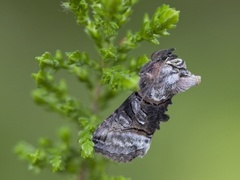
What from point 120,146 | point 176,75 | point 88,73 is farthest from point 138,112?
point 88,73

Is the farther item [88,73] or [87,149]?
[88,73]

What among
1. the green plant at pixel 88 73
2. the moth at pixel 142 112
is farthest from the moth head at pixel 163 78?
the green plant at pixel 88 73

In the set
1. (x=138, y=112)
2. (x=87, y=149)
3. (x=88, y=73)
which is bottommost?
(x=87, y=149)

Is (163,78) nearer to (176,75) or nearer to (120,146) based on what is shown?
(176,75)

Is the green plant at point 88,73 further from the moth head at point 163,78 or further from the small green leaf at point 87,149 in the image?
the moth head at point 163,78

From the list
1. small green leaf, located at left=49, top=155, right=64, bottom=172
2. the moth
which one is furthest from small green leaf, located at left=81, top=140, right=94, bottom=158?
small green leaf, located at left=49, top=155, right=64, bottom=172

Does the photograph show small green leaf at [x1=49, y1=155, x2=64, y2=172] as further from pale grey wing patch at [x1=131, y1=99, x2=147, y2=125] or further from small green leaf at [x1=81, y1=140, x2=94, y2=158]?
pale grey wing patch at [x1=131, y1=99, x2=147, y2=125]

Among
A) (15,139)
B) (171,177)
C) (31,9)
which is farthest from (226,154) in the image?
(31,9)
